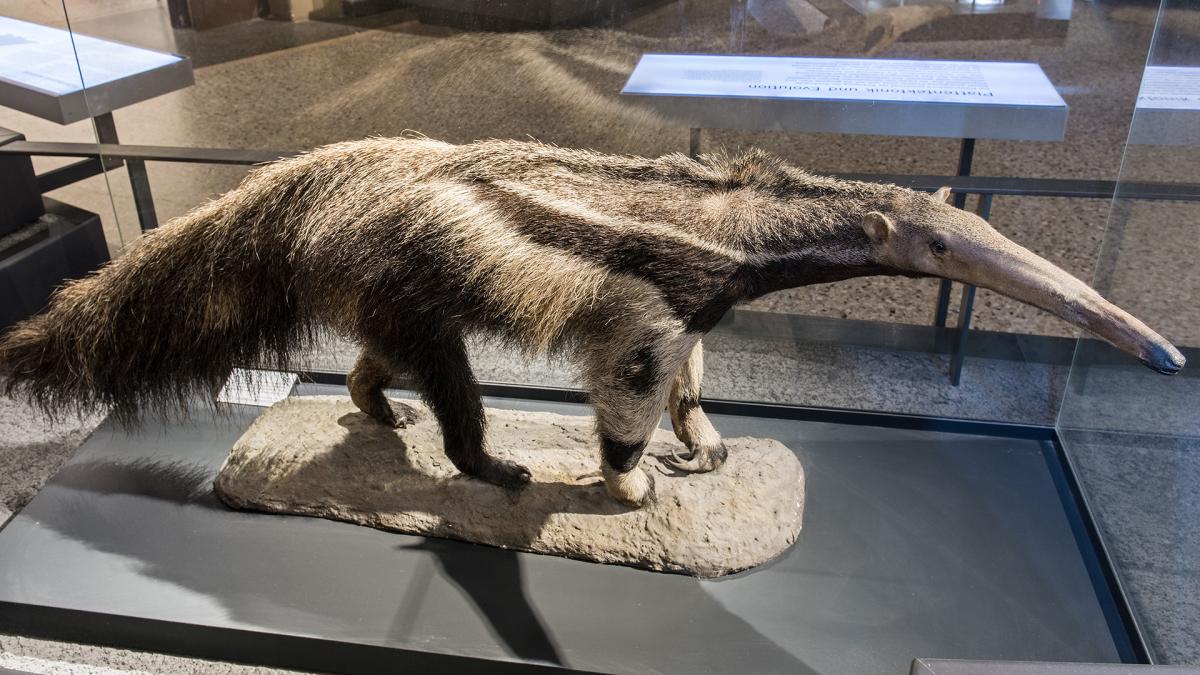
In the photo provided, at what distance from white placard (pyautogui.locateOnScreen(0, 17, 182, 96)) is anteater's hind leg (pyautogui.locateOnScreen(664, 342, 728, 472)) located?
234cm

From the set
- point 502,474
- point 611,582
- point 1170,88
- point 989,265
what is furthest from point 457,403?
point 1170,88

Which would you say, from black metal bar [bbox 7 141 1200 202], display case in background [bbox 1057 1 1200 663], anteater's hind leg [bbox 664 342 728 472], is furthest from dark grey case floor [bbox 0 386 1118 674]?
black metal bar [bbox 7 141 1200 202]

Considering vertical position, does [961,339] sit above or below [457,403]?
below

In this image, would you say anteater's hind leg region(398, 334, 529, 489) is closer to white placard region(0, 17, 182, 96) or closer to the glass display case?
the glass display case

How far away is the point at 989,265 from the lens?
190cm

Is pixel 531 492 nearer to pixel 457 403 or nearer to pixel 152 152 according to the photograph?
pixel 457 403

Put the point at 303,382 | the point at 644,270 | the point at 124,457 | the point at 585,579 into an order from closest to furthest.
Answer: the point at 644,270 → the point at 585,579 → the point at 124,457 → the point at 303,382

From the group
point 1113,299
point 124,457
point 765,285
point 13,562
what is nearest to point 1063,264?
point 1113,299

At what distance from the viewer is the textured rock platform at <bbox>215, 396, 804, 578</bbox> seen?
9.01 feet

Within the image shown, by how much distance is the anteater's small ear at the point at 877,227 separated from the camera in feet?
6.63

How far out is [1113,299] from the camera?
298cm

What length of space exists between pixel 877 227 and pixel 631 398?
787 mm

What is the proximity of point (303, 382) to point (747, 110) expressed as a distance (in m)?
2.13

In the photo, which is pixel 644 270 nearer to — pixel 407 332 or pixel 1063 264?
pixel 407 332
